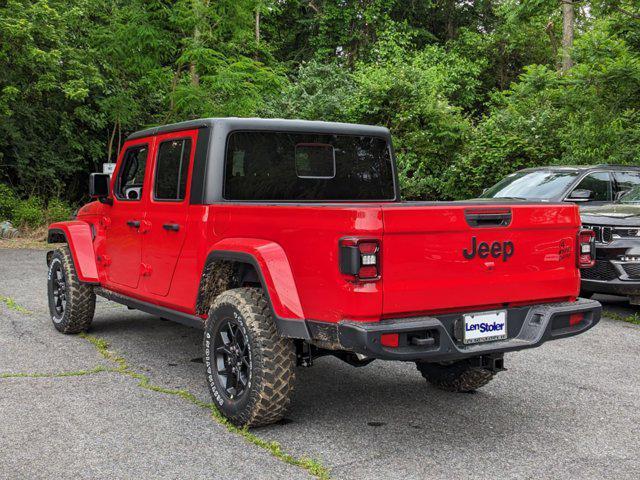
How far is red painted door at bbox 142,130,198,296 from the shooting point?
17.2ft

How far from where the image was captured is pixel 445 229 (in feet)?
13.0

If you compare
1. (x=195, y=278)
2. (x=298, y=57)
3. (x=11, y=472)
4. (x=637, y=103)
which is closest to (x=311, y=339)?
(x=195, y=278)

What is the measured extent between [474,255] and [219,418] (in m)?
1.93

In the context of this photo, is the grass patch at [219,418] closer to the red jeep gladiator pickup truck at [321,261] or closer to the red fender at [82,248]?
the red jeep gladiator pickup truck at [321,261]

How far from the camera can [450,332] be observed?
401cm

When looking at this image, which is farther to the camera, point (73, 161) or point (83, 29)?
point (73, 161)

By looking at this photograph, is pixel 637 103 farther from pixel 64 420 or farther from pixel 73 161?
pixel 73 161

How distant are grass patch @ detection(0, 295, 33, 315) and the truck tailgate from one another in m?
5.99

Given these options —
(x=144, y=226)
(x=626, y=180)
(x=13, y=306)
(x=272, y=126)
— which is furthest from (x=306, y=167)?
(x=626, y=180)

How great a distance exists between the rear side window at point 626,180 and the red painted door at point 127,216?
7.00 m

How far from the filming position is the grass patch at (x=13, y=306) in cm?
852

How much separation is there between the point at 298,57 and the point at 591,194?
25.1 m

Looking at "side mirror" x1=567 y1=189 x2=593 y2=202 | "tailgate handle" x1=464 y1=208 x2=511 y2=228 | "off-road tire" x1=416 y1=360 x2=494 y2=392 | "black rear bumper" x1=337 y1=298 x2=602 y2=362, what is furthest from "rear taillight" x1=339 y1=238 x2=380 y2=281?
"side mirror" x1=567 y1=189 x2=593 y2=202

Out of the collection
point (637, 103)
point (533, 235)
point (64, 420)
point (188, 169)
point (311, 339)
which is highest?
point (637, 103)
